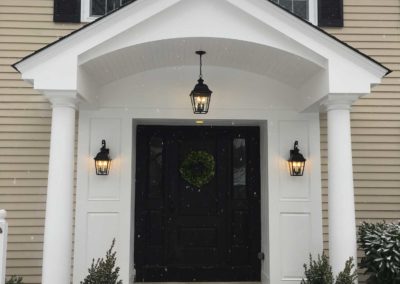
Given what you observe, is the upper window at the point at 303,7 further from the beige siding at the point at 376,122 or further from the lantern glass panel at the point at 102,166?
the lantern glass panel at the point at 102,166

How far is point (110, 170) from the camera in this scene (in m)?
6.05

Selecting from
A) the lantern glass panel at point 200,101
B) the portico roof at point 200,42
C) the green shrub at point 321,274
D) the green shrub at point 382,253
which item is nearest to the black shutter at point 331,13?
the portico roof at point 200,42

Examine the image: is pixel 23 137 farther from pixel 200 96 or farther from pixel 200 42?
pixel 200 42

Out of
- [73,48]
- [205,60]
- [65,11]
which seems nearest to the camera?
[73,48]

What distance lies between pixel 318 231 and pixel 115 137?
3154 mm

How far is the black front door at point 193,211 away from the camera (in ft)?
21.8

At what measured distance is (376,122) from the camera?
6285 millimetres

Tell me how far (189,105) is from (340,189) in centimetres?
235

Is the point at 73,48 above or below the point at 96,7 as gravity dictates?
below

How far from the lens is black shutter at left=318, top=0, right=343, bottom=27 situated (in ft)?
20.8

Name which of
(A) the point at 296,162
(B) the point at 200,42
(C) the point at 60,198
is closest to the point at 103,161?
(C) the point at 60,198

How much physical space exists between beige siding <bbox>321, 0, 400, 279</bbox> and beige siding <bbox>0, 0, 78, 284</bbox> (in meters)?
4.02

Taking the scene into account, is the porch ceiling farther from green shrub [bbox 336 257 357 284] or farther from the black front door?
green shrub [bbox 336 257 357 284]

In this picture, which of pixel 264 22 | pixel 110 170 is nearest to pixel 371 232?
pixel 264 22
